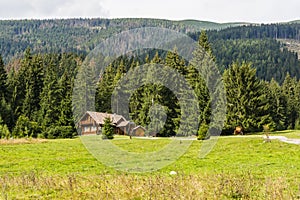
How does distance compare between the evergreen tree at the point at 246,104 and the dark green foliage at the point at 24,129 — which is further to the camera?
the evergreen tree at the point at 246,104

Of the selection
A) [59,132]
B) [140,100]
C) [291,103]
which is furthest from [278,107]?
[59,132]

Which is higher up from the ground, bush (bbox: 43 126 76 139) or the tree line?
the tree line

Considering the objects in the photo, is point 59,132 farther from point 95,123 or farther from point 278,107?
point 278,107

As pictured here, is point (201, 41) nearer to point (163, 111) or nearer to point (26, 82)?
point (163, 111)

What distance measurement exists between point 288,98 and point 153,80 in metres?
52.0

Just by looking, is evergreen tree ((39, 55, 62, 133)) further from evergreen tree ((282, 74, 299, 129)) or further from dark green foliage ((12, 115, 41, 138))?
evergreen tree ((282, 74, 299, 129))

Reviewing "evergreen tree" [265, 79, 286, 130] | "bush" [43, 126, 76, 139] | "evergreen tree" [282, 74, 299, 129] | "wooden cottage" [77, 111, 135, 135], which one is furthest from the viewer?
"evergreen tree" [282, 74, 299, 129]

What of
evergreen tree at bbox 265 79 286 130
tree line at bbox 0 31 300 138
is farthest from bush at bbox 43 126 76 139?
evergreen tree at bbox 265 79 286 130

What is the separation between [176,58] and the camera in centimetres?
6262

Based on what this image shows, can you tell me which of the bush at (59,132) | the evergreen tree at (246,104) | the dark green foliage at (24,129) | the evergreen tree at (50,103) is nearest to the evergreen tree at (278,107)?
the evergreen tree at (246,104)

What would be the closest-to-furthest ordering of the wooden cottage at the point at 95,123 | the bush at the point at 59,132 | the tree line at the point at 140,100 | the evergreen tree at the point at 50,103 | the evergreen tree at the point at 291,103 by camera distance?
the tree line at the point at 140,100 < the bush at the point at 59,132 < the wooden cottage at the point at 95,123 < the evergreen tree at the point at 50,103 < the evergreen tree at the point at 291,103

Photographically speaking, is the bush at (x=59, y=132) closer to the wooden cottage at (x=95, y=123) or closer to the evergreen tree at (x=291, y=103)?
the wooden cottage at (x=95, y=123)

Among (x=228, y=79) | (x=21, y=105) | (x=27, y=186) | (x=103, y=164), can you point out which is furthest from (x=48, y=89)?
→ (x=27, y=186)

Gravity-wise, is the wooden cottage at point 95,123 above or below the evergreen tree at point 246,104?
below
